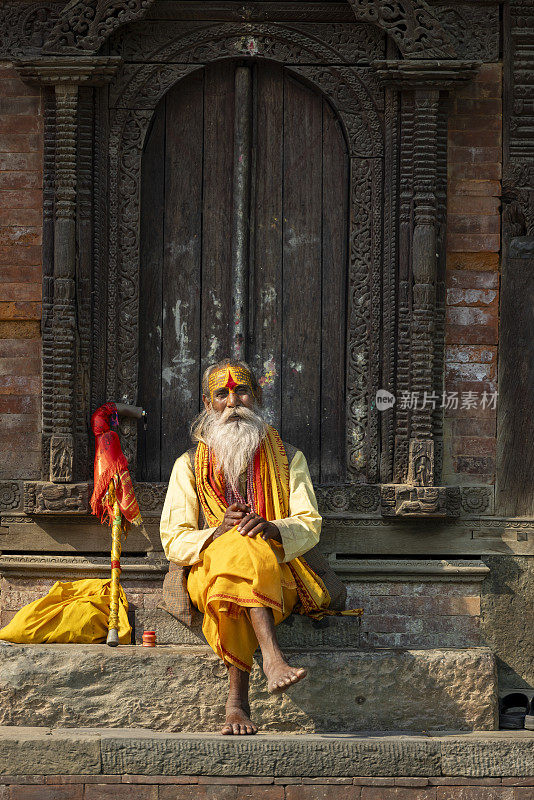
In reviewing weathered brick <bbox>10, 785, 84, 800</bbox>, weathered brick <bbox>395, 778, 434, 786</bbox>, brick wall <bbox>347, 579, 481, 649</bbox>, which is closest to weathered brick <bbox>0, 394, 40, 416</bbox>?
brick wall <bbox>347, 579, 481, 649</bbox>

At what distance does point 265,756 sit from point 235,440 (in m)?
1.57

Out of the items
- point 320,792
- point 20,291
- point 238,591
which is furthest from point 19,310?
point 320,792

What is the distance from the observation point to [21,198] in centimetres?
700

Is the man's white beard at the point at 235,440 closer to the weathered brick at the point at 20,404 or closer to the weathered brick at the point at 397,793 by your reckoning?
the weathered brick at the point at 20,404

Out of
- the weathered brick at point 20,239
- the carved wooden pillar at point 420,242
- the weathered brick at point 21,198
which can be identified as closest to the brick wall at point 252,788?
the carved wooden pillar at point 420,242

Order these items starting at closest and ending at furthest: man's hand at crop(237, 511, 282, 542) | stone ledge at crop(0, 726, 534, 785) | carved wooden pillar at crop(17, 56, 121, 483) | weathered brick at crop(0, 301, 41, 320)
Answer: stone ledge at crop(0, 726, 534, 785)
man's hand at crop(237, 511, 282, 542)
carved wooden pillar at crop(17, 56, 121, 483)
weathered brick at crop(0, 301, 41, 320)

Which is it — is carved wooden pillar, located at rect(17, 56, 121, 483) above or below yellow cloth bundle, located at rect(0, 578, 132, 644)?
above

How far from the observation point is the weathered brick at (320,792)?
528 centimetres

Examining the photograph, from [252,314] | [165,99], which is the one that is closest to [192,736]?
[252,314]

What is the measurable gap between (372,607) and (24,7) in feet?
13.1

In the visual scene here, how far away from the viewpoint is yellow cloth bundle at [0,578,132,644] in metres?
6.03

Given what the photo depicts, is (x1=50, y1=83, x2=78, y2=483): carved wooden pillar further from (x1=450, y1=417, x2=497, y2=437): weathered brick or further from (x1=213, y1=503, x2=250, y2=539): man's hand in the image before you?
(x1=450, y1=417, x2=497, y2=437): weathered brick

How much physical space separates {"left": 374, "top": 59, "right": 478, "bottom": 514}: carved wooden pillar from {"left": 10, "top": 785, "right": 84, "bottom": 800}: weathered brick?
2494 mm

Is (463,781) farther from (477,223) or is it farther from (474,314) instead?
(477,223)
